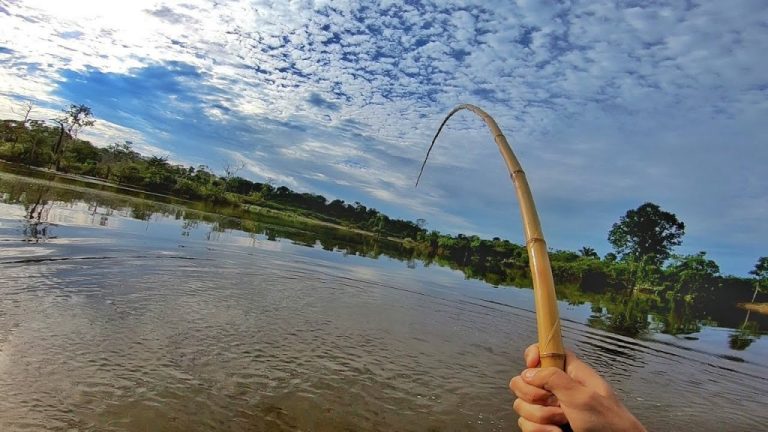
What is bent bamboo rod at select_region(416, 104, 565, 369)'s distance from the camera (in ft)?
3.87

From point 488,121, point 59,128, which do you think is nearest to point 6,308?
point 488,121

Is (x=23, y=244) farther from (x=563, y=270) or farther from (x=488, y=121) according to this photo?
(x=563, y=270)

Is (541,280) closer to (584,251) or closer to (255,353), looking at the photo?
(255,353)

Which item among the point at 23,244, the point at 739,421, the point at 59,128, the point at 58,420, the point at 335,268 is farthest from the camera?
the point at 59,128

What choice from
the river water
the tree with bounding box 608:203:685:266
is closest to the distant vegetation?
the tree with bounding box 608:203:685:266

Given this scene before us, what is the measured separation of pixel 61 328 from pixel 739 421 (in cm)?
1076

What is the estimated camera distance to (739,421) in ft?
23.9

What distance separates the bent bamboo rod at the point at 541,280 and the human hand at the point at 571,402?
0.05 metres

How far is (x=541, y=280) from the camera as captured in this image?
4.02ft

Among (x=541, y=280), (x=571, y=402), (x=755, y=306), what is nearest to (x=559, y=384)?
(x=571, y=402)

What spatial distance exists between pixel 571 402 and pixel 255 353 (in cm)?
544

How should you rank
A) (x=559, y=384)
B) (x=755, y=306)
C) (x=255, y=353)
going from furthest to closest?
(x=755, y=306) → (x=255, y=353) → (x=559, y=384)

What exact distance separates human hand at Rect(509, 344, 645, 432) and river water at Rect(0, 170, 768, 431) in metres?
3.53

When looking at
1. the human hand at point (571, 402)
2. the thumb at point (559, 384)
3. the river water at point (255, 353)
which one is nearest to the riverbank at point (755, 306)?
the river water at point (255, 353)
